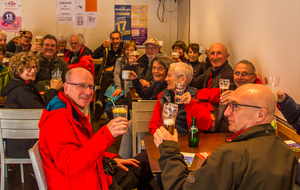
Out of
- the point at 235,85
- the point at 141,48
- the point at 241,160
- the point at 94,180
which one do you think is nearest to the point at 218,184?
the point at 241,160

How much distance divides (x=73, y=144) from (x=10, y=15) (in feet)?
22.9

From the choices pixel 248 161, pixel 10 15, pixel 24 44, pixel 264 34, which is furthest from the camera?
pixel 10 15

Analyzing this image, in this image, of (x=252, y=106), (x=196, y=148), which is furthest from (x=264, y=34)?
(x=252, y=106)

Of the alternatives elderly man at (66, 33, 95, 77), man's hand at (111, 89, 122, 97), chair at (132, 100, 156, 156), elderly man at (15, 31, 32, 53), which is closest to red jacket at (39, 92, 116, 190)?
chair at (132, 100, 156, 156)

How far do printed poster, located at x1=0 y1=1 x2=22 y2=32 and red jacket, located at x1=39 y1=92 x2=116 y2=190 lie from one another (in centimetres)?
659

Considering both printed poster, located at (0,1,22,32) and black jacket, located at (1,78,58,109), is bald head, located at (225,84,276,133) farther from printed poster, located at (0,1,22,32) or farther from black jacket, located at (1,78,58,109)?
printed poster, located at (0,1,22,32)

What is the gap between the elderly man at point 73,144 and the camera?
1.61 meters

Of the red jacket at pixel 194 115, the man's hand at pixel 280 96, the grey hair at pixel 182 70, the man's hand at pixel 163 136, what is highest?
the grey hair at pixel 182 70

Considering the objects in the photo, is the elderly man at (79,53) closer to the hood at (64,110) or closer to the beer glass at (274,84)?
the hood at (64,110)

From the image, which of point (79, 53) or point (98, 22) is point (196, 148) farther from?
point (98, 22)

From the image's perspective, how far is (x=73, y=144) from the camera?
1.68 meters

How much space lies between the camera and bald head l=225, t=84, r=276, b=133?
1390mm

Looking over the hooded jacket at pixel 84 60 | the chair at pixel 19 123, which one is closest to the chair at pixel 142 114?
the chair at pixel 19 123

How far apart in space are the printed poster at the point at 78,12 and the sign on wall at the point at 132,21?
2.08ft
